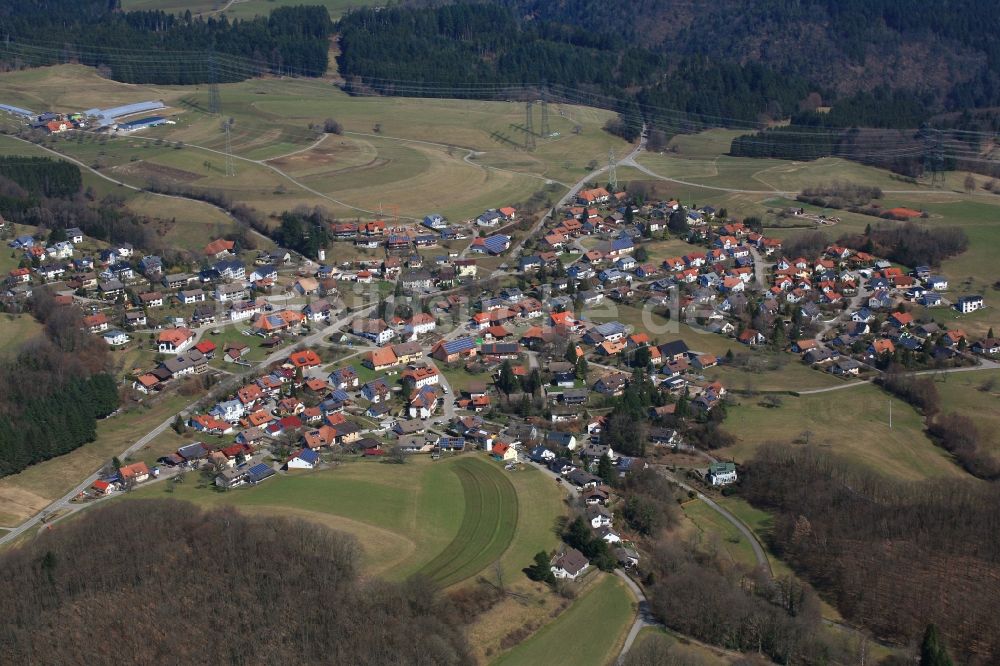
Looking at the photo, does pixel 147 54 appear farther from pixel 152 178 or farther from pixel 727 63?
pixel 727 63

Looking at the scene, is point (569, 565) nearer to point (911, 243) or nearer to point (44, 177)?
point (911, 243)

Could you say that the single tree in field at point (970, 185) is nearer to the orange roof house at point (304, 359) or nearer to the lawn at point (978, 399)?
the lawn at point (978, 399)

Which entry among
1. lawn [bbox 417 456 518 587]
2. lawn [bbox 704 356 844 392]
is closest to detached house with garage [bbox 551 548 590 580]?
lawn [bbox 417 456 518 587]

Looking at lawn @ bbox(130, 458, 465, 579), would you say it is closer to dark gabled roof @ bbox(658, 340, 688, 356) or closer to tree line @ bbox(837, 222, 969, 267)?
dark gabled roof @ bbox(658, 340, 688, 356)

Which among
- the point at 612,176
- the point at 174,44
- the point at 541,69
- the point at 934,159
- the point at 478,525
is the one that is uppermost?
the point at 174,44

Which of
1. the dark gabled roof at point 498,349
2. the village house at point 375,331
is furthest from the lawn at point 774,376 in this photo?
the village house at point 375,331

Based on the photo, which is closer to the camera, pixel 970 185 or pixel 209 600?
pixel 209 600

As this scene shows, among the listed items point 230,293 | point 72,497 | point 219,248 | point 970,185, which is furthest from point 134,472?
point 970,185
